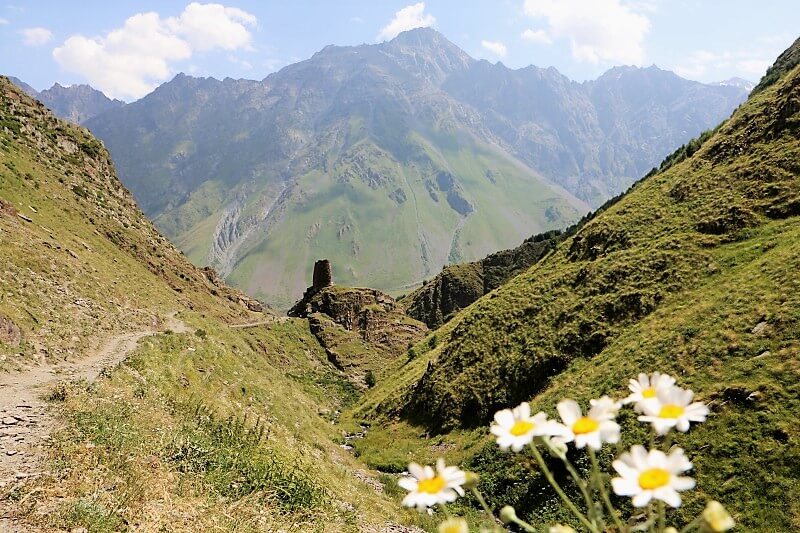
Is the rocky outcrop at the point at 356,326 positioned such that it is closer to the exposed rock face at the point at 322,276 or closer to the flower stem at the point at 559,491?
the exposed rock face at the point at 322,276

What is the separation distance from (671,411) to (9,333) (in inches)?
1089

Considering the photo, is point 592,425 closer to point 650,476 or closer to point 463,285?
point 650,476

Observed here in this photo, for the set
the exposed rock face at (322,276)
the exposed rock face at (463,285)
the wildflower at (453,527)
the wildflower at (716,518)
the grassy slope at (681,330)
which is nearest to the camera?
the wildflower at (716,518)

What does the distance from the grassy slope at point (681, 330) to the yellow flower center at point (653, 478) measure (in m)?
19.6

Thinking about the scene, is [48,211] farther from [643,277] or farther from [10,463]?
[643,277]

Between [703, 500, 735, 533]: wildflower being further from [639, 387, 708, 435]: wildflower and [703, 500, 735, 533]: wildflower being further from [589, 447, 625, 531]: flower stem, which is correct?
[639, 387, 708, 435]: wildflower

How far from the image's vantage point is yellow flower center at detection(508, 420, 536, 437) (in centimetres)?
285

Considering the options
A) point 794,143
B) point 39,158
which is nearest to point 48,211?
point 39,158

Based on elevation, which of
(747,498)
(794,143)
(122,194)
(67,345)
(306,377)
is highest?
(794,143)

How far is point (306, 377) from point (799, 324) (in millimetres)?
62272

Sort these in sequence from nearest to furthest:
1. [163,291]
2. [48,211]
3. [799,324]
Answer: [799,324]
[48,211]
[163,291]

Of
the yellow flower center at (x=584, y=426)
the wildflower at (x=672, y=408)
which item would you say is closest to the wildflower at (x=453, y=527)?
the yellow flower center at (x=584, y=426)

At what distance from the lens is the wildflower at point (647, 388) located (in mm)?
2859

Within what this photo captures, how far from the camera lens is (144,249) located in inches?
2677
